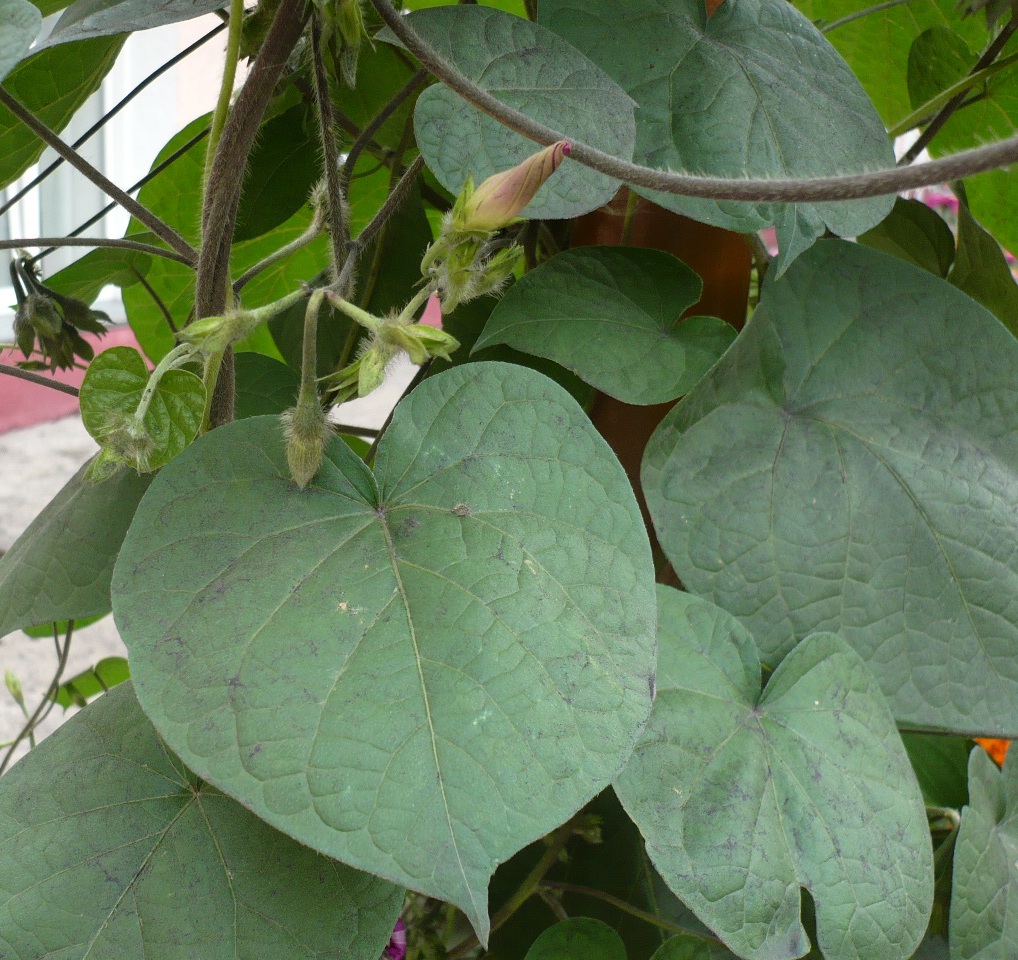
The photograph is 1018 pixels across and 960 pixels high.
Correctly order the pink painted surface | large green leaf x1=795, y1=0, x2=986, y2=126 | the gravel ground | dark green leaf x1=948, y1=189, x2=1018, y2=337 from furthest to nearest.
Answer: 1. the pink painted surface
2. the gravel ground
3. large green leaf x1=795, y1=0, x2=986, y2=126
4. dark green leaf x1=948, y1=189, x2=1018, y2=337

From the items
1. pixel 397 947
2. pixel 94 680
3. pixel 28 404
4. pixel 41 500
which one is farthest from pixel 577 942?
pixel 28 404

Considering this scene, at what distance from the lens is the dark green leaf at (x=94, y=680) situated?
70 centimetres

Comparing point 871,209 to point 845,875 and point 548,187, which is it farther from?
point 845,875

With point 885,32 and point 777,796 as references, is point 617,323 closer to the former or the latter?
point 777,796

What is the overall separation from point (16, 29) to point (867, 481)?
0.35m

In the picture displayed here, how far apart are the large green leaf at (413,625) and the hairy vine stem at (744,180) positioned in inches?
3.1

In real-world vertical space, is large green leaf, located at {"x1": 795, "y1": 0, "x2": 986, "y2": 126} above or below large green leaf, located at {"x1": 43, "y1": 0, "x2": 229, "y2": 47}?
below

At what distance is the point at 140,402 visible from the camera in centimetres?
29

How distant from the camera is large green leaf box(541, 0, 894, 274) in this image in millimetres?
366

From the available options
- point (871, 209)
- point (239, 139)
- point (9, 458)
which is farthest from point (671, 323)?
point (9, 458)

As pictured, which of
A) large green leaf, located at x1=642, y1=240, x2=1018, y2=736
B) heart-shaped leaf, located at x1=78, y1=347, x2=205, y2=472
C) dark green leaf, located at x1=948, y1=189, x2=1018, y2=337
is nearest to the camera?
heart-shaped leaf, located at x1=78, y1=347, x2=205, y2=472

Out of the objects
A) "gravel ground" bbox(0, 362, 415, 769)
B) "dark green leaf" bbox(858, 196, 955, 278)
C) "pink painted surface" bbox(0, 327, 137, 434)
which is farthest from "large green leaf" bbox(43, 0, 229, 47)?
"pink painted surface" bbox(0, 327, 137, 434)

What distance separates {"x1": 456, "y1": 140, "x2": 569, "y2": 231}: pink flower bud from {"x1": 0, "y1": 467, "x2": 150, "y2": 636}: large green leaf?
0.59ft

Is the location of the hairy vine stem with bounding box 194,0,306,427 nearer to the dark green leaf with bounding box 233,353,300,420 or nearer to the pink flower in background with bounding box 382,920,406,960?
the dark green leaf with bounding box 233,353,300,420
